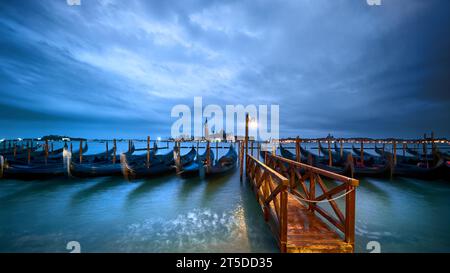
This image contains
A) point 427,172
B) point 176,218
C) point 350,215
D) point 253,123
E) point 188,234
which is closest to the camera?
point 350,215

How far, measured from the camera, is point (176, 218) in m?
4.86

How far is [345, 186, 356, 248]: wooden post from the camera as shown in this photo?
8.83ft

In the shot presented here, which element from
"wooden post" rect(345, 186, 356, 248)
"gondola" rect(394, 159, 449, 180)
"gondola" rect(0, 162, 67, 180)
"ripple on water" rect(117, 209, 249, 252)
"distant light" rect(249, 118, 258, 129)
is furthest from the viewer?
"distant light" rect(249, 118, 258, 129)

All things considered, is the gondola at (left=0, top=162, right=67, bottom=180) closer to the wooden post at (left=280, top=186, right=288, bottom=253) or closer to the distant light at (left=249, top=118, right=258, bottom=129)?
the distant light at (left=249, top=118, right=258, bottom=129)

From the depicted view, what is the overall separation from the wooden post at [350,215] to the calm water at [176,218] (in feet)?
3.72

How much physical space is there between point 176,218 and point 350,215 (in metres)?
4.03

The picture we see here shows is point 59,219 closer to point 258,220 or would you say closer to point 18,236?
point 18,236

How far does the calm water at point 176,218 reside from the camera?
11.9 ft

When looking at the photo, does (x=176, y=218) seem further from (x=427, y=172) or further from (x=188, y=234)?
(x=427, y=172)

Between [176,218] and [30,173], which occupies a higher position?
[30,173]

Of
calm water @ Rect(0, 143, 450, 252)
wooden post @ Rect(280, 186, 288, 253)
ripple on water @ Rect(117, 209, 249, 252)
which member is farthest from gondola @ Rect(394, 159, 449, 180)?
wooden post @ Rect(280, 186, 288, 253)

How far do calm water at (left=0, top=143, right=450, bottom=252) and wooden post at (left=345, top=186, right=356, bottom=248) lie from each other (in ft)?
3.72

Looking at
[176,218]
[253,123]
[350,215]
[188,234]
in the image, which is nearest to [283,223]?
[350,215]

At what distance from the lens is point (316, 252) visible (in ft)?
8.92
